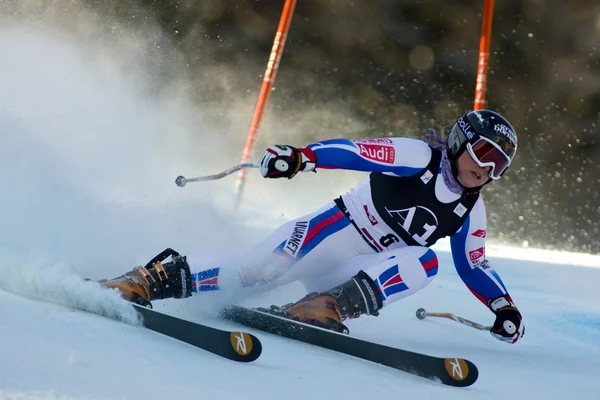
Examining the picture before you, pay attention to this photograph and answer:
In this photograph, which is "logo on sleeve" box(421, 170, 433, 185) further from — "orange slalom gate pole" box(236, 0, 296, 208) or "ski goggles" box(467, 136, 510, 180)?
"orange slalom gate pole" box(236, 0, 296, 208)

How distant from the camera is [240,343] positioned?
2.38 meters

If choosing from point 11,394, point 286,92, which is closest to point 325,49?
point 286,92

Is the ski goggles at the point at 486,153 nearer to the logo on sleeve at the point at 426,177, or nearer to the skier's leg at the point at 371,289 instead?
the logo on sleeve at the point at 426,177

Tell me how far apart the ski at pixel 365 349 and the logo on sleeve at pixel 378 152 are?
69 centimetres

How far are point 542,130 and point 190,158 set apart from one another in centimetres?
348

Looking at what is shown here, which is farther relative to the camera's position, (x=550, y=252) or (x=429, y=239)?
(x=550, y=252)

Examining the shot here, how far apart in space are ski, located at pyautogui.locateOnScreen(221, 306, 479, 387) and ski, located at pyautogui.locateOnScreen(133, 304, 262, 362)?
1.65 ft

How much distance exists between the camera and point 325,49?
916 cm

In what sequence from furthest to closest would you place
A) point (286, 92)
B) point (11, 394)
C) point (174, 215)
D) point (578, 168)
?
point (286, 92), point (578, 168), point (174, 215), point (11, 394)

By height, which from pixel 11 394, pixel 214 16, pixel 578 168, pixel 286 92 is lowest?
pixel 11 394

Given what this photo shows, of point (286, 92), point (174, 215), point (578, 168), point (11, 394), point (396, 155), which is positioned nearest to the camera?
point (11, 394)

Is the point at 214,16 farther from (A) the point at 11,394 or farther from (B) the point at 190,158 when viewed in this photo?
(A) the point at 11,394

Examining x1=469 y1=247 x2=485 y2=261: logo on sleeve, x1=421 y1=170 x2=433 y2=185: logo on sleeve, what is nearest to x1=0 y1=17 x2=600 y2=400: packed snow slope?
x1=469 y1=247 x2=485 y2=261: logo on sleeve

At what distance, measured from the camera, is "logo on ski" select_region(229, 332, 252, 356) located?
237 cm
